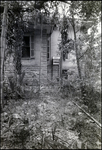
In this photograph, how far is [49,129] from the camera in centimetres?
249

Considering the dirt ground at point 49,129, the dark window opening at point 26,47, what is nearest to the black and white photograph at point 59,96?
the dirt ground at point 49,129

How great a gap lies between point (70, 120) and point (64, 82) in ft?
6.82

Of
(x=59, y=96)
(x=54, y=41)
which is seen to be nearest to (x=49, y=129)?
(x=59, y=96)

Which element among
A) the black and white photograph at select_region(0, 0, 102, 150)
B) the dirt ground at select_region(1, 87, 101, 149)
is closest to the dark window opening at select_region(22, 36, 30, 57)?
the black and white photograph at select_region(0, 0, 102, 150)

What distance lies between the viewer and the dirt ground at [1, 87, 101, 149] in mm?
2053

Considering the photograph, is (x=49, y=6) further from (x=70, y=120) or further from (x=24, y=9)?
(x=70, y=120)

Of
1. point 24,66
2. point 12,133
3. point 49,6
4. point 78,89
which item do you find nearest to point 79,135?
point 12,133

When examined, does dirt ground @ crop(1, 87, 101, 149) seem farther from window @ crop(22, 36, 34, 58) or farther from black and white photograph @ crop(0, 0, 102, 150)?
window @ crop(22, 36, 34, 58)

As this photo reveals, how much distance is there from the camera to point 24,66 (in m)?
6.73

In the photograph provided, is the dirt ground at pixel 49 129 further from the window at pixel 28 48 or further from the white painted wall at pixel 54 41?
the white painted wall at pixel 54 41

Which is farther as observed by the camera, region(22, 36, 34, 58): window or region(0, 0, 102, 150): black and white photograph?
region(22, 36, 34, 58): window

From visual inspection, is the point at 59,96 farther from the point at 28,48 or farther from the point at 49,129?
the point at 28,48

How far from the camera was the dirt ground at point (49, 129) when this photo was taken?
6.73ft

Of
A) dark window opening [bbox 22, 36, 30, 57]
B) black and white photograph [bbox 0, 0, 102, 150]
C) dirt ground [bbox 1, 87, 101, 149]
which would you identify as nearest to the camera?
dirt ground [bbox 1, 87, 101, 149]
